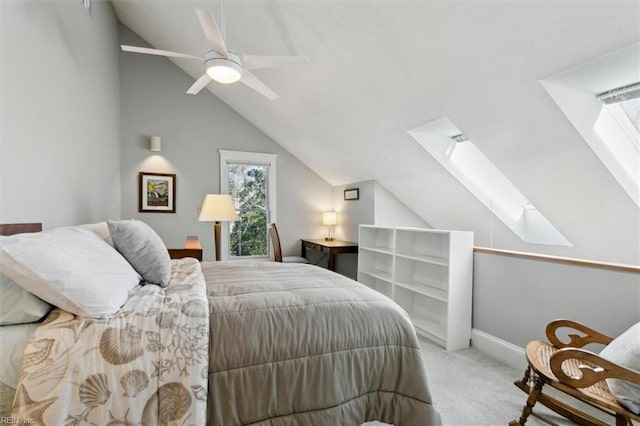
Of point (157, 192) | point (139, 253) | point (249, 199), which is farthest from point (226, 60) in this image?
point (249, 199)

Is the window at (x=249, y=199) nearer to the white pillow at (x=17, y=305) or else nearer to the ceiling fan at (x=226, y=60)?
the ceiling fan at (x=226, y=60)

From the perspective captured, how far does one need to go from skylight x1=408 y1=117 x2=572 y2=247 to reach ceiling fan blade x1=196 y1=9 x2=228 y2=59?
1.90m

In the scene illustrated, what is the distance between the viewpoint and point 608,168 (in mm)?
2271

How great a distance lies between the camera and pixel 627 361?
57.0 inches

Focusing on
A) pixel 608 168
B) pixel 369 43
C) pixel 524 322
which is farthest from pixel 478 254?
pixel 369 43

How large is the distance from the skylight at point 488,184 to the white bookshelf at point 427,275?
29.0 inches

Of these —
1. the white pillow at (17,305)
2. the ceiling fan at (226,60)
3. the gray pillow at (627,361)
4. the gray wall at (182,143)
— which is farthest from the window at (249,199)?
the gray pillow at (627,361)

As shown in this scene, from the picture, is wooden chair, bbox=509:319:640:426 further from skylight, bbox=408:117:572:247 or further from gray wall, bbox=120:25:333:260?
gray wall, bbox=120:25:333:260

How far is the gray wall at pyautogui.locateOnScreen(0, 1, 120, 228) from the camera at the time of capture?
160cm

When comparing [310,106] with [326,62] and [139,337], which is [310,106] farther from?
[139,337]

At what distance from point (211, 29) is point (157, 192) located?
3.34 m

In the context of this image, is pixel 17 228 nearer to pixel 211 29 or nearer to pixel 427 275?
pixel 211 29

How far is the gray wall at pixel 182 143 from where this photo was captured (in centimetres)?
453

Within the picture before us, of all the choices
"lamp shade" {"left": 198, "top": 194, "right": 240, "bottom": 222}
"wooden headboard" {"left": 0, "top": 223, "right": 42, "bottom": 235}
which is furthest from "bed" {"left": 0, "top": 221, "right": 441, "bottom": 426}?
"lamp shade" {"left": 198, "top": 194, "right": 240, "bottom": 222}
